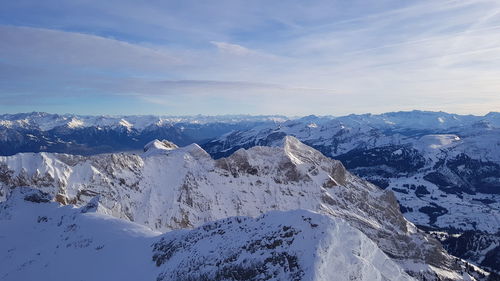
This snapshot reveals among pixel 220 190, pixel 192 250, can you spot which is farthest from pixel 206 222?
pixel 220 190

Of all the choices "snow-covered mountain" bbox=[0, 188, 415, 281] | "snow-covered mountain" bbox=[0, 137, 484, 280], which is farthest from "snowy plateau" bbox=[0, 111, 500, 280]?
"snow-covered mountain" bbox=[0, 137, 484, 280]

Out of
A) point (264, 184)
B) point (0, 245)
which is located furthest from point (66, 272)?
point (264, 184)

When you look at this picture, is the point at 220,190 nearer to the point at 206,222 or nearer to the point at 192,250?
the point at 206,222

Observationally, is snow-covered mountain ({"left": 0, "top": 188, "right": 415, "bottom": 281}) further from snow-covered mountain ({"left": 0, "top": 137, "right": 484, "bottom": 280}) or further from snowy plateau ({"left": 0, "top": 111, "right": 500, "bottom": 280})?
snow-covered mountain ({"left": 0, "top": 137, "right": 484, "bottom": 280})

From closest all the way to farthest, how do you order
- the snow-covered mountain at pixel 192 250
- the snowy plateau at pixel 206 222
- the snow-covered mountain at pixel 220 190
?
the snow-covered mountain at pixel 192 250, the snowy plateau at pixel 206 222, the snow-covered mountain at pixel 220 190

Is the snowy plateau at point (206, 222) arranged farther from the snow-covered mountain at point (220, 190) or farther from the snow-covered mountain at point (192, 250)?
the snow-covered mountain at point (220, 190)

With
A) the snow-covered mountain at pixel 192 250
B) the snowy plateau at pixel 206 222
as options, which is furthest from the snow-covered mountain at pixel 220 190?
the snow-covered mountain at pixel 192 250
